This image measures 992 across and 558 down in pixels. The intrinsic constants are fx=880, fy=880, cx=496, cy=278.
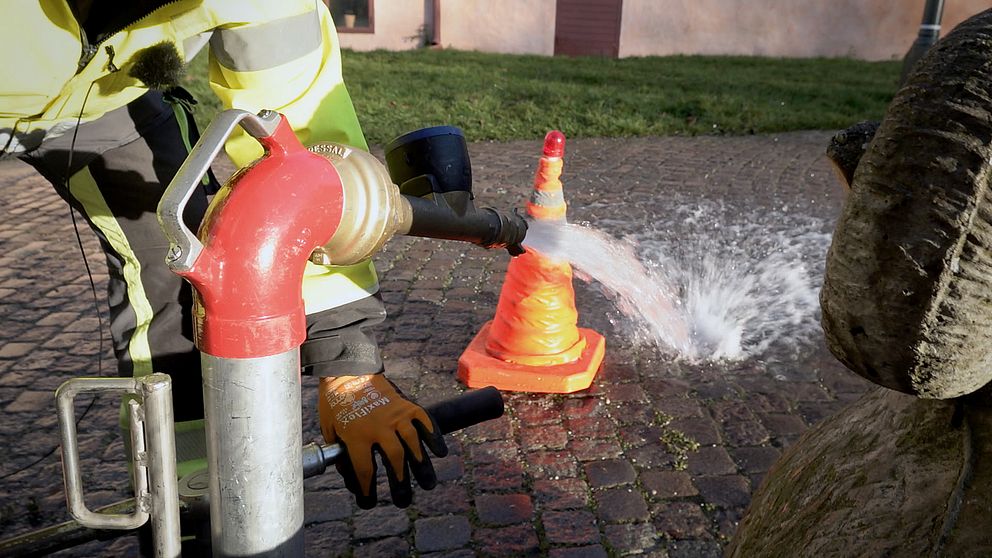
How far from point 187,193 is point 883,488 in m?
1.14

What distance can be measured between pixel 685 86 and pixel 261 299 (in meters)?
11.6

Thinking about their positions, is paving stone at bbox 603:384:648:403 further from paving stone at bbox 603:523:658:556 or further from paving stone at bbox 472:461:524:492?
paving stone at bbox 603:523:658:556

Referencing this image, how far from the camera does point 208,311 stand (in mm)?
1098

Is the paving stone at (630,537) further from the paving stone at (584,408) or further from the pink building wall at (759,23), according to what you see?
the pink building wall at (759,23)

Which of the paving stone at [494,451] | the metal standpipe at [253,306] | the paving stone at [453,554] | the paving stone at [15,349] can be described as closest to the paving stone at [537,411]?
the paving stone at [494,451]

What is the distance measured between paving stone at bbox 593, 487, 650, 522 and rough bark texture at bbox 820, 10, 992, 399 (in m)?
2.00

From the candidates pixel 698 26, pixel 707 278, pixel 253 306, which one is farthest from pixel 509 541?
pixel 698 26

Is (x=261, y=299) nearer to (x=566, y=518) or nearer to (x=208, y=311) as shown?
(x=208, y=311)

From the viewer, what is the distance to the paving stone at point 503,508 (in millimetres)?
3016

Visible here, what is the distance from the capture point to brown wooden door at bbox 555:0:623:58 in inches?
659

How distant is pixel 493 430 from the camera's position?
361 centimetres

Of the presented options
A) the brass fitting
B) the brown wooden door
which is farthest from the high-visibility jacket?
the brown wooden door

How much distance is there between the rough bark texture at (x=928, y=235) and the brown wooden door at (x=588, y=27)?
1628 centimetres

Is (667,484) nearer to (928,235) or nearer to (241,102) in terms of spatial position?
(241,102)
